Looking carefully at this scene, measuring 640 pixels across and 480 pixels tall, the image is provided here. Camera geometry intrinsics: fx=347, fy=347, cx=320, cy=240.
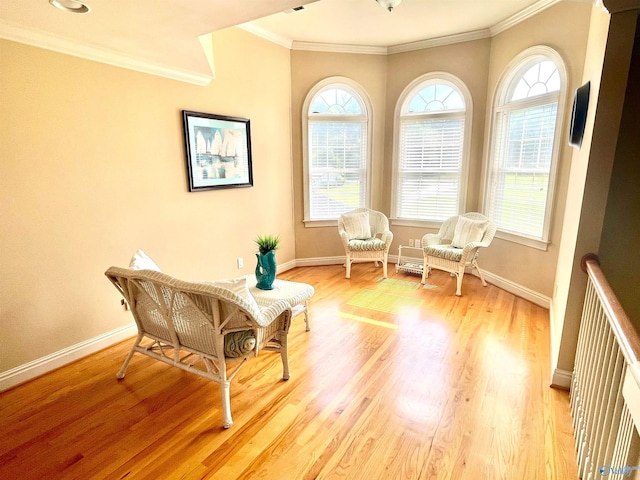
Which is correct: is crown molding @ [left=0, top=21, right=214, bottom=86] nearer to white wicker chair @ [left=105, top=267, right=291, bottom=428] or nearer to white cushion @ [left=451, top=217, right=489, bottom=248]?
white wicker chair @ [left=105, top=267, right=291, bottom=428]

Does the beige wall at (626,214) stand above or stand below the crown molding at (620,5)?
below

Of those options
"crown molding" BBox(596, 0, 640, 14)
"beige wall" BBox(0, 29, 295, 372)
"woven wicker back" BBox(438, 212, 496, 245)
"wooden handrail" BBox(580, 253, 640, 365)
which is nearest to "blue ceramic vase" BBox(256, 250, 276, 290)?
"beige wall" BBox(0, 29, 295, 372)

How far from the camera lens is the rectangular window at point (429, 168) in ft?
15.4

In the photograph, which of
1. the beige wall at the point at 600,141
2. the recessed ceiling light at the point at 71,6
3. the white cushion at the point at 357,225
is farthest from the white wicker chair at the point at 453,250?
the recessed ceiling light at the point at 71,6

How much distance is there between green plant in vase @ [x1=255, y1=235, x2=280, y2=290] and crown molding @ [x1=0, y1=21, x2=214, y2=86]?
1731 mm

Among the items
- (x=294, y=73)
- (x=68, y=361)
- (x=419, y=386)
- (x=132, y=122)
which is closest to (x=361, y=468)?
(x=419, y=386)

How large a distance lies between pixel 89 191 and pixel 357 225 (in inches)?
122

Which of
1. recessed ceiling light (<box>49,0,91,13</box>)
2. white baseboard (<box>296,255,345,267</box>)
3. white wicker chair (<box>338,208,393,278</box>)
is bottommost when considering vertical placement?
white baseboard (<box>296,255,345,267</box>)

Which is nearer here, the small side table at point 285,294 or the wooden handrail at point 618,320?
the wooden handrail at point 618,320

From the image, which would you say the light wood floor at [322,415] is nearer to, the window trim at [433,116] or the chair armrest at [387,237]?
the chair armrest at [387,237]

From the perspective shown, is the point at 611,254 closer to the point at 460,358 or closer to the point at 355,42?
the point at 460,358

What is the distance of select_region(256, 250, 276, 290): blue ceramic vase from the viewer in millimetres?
2740

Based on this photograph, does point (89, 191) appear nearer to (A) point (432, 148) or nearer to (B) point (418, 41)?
(A) point (432, 148)

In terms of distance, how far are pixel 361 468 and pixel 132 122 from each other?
9.75 ft
